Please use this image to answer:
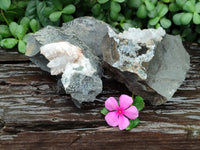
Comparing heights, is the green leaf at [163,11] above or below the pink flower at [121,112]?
above

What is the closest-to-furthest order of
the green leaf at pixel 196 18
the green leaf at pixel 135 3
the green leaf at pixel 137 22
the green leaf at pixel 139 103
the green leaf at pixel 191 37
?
the green leaf at pixel 139 103, the green leaf at pixel 196 18, the green leaf at pixel 135 3, the green leaf at pixel 137 22, the green leaf at pixel 191 37

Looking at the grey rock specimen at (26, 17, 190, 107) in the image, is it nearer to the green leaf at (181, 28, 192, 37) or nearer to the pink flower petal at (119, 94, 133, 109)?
the pink flower petal at (119, 94, 133, 109)

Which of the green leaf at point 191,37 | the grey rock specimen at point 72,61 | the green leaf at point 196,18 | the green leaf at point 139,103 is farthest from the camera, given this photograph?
the green leaf at point 191,37

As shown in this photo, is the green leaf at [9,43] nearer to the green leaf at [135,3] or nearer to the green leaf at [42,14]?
the green leaf at [42,14]

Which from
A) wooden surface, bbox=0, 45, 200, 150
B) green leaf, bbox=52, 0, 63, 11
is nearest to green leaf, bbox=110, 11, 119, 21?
green leaf, bbox=52, 0, 63, 11

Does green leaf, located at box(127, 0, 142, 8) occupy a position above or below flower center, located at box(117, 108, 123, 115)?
above

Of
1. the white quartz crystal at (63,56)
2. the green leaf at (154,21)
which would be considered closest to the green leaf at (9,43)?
the white quartz crystal at (63,56)

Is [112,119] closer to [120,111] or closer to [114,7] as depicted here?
[120,111]
